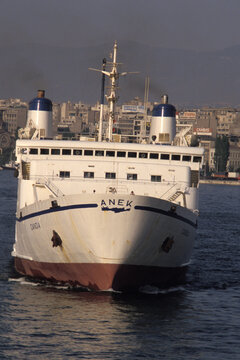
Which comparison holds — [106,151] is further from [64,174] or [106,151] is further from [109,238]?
[109,238]

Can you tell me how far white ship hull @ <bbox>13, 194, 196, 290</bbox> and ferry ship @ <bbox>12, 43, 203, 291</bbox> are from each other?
0.04 m

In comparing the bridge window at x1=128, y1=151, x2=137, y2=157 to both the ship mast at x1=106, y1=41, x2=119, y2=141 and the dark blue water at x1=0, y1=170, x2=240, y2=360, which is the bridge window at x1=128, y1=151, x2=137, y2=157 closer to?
the ship mast at x1=106, y1=41, x2=119, y2=141

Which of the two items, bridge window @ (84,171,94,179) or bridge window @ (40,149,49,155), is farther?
bridge window @ (40,149,49,155)

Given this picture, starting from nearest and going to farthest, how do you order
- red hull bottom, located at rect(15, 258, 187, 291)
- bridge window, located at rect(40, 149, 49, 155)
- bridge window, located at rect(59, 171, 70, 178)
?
red hull bottom, located at rect(15, 258, 187, 291)
bridge window, located at rect(59, 171, 70, 178)
bridge window, located at rect(40, 149, 49, 155)

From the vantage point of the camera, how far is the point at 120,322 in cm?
2956

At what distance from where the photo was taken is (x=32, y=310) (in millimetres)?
30953

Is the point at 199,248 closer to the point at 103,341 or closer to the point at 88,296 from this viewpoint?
the point at 88,296

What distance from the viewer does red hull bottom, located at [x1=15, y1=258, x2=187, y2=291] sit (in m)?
32.8

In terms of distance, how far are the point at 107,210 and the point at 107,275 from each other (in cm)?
276

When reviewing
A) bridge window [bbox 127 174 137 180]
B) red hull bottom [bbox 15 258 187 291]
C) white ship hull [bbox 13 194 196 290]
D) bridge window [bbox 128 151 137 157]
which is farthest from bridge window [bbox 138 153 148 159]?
red hull bottom [bbox 15 258 187 291]

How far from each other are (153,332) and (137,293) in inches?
214

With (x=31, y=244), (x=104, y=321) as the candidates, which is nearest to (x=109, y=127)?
(x=31, y=244)

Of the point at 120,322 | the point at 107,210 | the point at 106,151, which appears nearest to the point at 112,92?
the point at 106,151

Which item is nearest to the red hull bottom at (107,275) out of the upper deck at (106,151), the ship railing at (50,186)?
the ship railing at (50,186)
